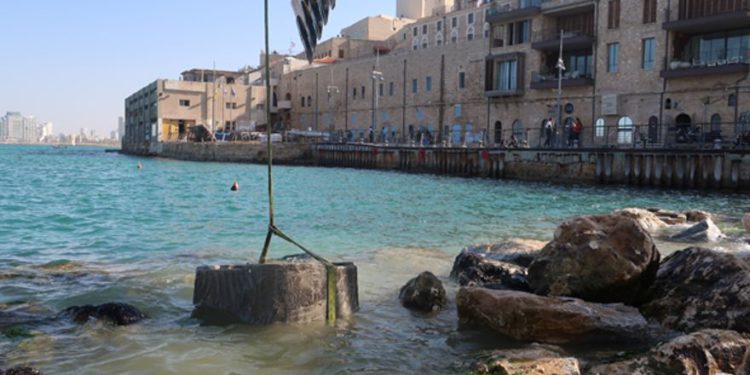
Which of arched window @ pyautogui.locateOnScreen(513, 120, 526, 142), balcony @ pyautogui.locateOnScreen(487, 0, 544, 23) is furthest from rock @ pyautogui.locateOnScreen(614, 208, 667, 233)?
balcony @ pyautogui.locateOnScreen(487, 0, 544, 23)

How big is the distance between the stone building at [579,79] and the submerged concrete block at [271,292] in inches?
1256

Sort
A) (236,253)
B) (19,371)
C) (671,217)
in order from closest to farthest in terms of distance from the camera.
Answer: (19,371), (236,253), (671,217)

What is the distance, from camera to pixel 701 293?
290 inches

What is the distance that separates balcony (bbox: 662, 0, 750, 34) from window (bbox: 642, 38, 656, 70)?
1.81m

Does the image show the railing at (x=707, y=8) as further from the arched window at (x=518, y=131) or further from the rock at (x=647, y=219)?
the rock at (x=647, y=219)

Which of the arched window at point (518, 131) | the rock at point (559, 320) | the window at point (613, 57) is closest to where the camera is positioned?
the rock at point (559, 320)

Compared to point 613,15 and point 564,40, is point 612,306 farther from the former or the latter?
point 564,40

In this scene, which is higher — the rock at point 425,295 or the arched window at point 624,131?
the arched window at point 624,131

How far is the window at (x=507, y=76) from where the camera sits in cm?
5150

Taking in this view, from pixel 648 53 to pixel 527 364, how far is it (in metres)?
40.4

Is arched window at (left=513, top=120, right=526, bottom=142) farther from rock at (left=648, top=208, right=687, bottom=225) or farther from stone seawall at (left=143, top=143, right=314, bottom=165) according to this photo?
rock at (left=648, top=208, right=687, bottom=225)

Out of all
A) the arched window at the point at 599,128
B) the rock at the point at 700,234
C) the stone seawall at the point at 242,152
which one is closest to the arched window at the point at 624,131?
the arched window at the point at 599,128

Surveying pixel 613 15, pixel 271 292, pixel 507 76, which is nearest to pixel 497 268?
pixel 271 292

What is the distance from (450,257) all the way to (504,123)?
41.8m
